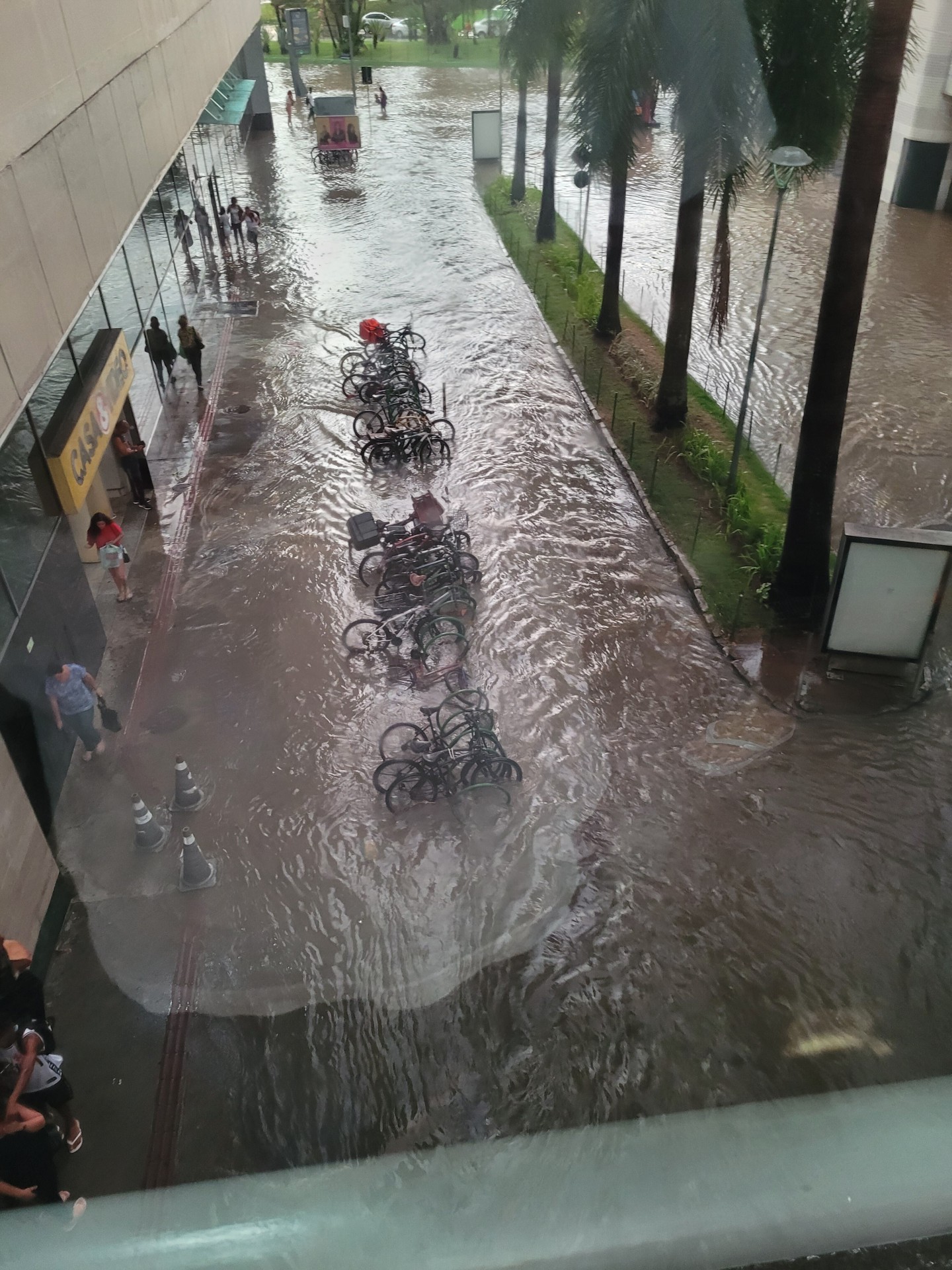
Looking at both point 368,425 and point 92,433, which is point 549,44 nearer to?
point 368,425

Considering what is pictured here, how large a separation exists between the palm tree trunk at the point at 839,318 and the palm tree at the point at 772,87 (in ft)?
4.27

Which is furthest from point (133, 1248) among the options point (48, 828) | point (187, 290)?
point (187, 290)

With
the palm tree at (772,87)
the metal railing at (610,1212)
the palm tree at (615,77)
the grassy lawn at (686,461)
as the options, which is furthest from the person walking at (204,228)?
the metal railing at (610,1212)

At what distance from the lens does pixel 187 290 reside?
19.7 metres

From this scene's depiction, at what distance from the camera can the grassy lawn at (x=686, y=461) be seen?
11250 millimetres

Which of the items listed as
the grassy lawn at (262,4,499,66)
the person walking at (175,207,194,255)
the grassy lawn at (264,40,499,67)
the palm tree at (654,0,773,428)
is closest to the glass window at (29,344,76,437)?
the palm tree at (654,0,773,428)

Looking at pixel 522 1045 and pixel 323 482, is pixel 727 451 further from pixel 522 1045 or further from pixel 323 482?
pixel 522 1045

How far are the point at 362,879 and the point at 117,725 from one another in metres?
3.11

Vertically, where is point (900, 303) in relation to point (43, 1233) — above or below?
below

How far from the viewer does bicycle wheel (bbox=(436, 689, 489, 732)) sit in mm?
8375

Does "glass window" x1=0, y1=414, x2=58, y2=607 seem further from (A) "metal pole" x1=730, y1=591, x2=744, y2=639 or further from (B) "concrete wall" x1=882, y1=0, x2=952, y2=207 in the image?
(B) "concrete wall" x1=882, y1=0, x2=952, y2=207

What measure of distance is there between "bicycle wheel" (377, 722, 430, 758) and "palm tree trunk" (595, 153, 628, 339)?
33.9 feet

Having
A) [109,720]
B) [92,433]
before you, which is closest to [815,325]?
[92,433]

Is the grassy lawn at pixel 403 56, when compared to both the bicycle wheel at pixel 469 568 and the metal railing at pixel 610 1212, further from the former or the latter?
the metal railing at pixel 610 1212
